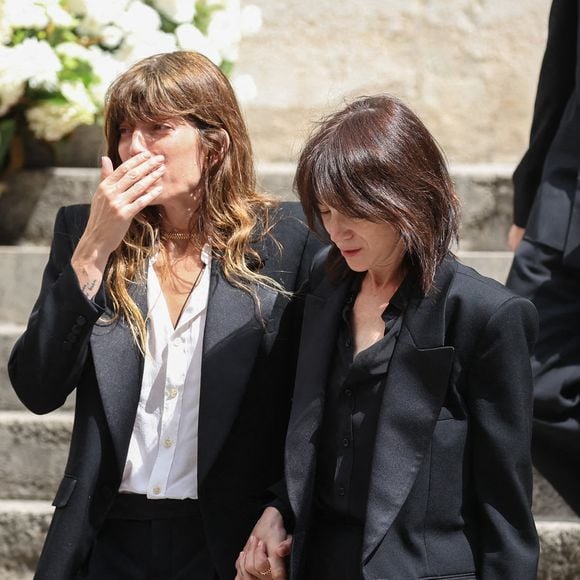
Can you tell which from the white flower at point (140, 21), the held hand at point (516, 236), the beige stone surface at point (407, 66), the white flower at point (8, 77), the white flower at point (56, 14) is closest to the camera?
the held hand at point (516, 236)

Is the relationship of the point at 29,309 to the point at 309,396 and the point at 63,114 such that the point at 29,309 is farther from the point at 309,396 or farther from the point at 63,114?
the point at 309,396

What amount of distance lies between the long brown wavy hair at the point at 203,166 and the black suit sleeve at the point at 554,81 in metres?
0.93

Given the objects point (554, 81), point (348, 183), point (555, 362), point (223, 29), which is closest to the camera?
point (348, 183)

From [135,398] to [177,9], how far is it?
245 centimetres

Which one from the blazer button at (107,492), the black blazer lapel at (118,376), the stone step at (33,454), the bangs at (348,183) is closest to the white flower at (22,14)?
the stone step at (33,454)

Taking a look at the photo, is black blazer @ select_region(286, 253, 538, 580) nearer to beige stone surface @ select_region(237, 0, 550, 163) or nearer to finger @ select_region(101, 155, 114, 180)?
finger @ select_region(101, 155, 114, 180)

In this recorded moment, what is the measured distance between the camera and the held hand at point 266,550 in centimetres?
238

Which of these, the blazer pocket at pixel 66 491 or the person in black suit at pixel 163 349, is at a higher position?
the person in black suit at pixel 163 349

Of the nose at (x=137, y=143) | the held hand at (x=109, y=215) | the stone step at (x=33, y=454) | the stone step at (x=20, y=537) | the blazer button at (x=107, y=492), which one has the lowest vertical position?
the stone step at (x=20, y=537)

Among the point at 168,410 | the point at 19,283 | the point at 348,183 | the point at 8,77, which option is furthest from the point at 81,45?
the point at 348,183

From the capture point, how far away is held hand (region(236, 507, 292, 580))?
2.38 metres

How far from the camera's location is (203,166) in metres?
2.82

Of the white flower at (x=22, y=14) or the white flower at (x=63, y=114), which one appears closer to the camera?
the white flower at (x=22, y=14)

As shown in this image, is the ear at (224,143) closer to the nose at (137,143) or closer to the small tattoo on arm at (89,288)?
the nose at (137,143)
